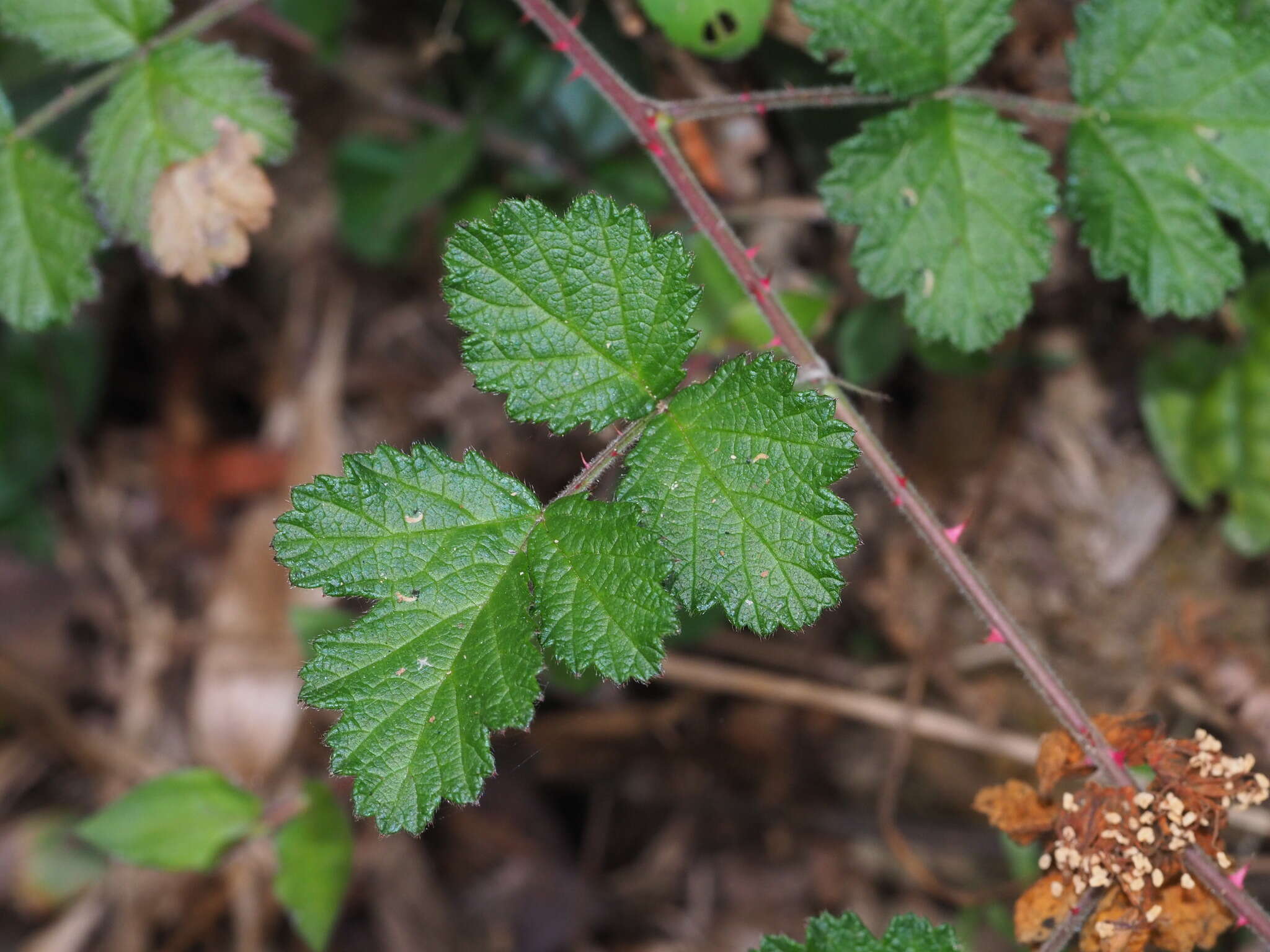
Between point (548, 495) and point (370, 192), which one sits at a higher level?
point (370, 192)

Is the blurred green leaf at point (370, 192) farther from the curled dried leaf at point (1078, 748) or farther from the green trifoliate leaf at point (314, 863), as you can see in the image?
the curled dried leaf at point (1078, 748)

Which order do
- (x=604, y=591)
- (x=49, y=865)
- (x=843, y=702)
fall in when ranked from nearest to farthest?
1. (x=604, y=591)
2. (x=843, y=702)
3. (x=49, y=865)

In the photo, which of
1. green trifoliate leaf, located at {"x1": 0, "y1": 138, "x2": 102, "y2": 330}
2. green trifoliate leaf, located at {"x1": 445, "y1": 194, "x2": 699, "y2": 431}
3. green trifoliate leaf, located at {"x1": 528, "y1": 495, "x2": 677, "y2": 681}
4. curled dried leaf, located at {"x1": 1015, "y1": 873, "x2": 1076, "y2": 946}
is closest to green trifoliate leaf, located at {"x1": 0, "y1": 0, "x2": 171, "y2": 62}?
green trifoliate leaf, located at {"x1": 0, "y1": 138, "x2": 102, "y2": 330}

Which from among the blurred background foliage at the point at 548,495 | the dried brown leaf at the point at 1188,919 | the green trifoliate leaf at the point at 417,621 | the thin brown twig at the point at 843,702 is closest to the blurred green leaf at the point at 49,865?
the blurred background foliage at the point at 548,495

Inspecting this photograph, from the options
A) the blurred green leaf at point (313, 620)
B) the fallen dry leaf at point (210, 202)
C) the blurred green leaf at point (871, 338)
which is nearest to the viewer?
the fallen dry leaf at point (210, 202)

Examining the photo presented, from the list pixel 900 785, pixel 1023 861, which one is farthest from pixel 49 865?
pixel 1023 861

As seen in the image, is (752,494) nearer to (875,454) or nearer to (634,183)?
(875,454)
